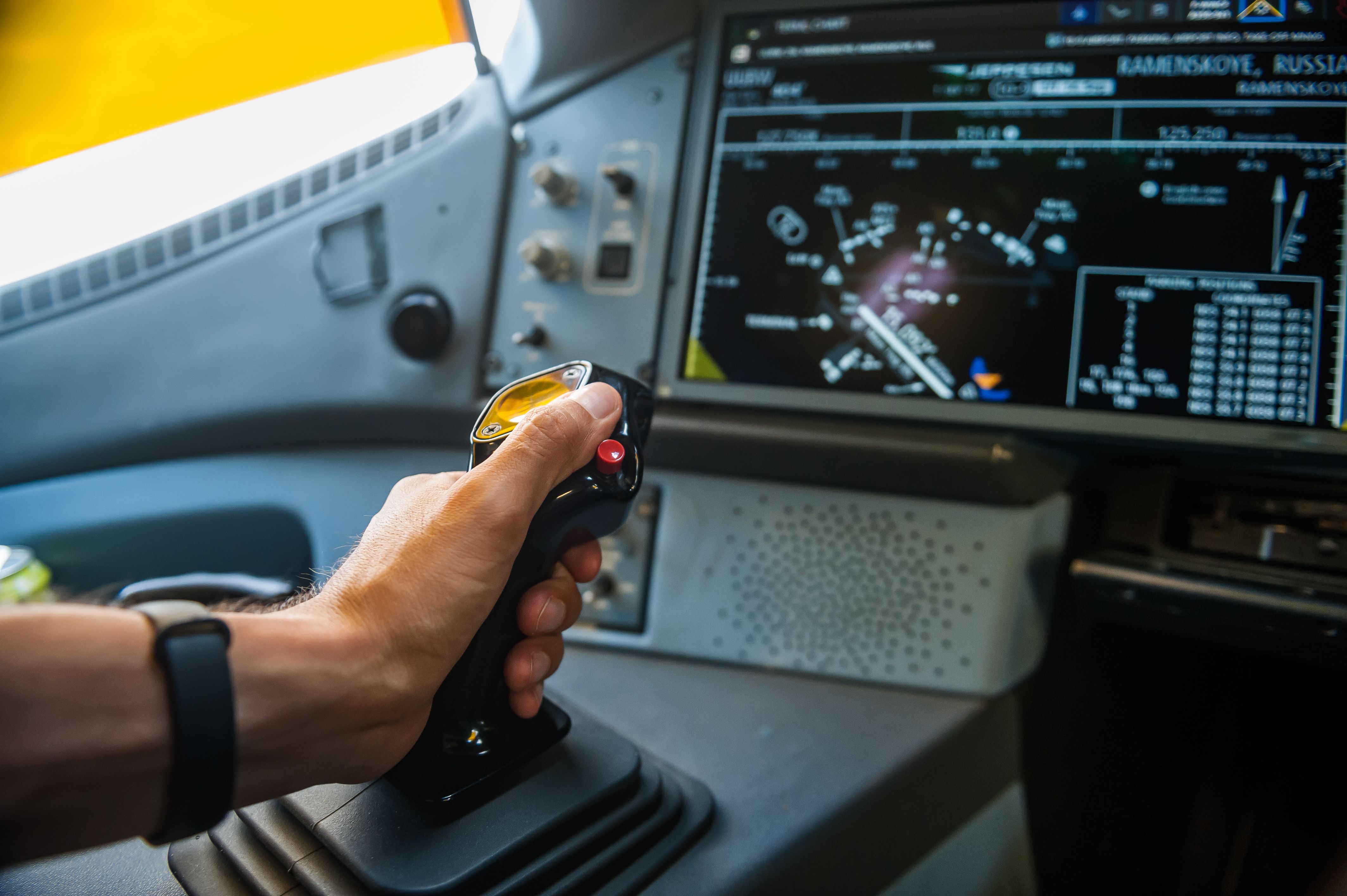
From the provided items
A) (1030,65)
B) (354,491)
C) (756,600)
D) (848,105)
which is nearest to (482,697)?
(756,600)

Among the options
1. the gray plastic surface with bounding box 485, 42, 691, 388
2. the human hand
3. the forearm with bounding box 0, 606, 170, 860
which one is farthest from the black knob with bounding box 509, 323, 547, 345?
the forearm with bounding box 0, 606, 170, 860

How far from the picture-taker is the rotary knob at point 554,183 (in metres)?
1.08

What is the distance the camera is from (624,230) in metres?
1.08

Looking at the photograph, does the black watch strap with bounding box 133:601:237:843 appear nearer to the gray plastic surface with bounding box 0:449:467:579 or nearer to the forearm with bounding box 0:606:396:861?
the forearm with bounding box 0:606:396:861

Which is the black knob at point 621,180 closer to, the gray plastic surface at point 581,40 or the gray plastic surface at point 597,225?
the gray plastic surface at point 597,225

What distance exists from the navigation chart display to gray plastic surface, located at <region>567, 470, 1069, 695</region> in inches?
5.9

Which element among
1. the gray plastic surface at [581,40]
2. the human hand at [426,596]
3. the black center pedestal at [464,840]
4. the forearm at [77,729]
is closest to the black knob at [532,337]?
the gray plastic surface at [581,40]

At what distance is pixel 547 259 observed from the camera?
1.07 meters

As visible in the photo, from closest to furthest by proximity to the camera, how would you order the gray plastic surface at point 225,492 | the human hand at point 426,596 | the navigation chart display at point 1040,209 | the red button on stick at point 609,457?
the human hand at point 426,596, the red button on stick at point 609,457, the navigation chart display at point 1040,209, the gray plastic surface at point 225,492

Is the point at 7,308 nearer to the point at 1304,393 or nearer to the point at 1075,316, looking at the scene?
the point at 1075,316

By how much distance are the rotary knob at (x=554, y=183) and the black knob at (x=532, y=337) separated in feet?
0.61

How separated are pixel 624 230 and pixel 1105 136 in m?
0.60

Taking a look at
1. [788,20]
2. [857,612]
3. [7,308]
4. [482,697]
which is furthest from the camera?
[7,308]

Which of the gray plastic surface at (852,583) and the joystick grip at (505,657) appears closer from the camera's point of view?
the joystick grip at (505,657)
